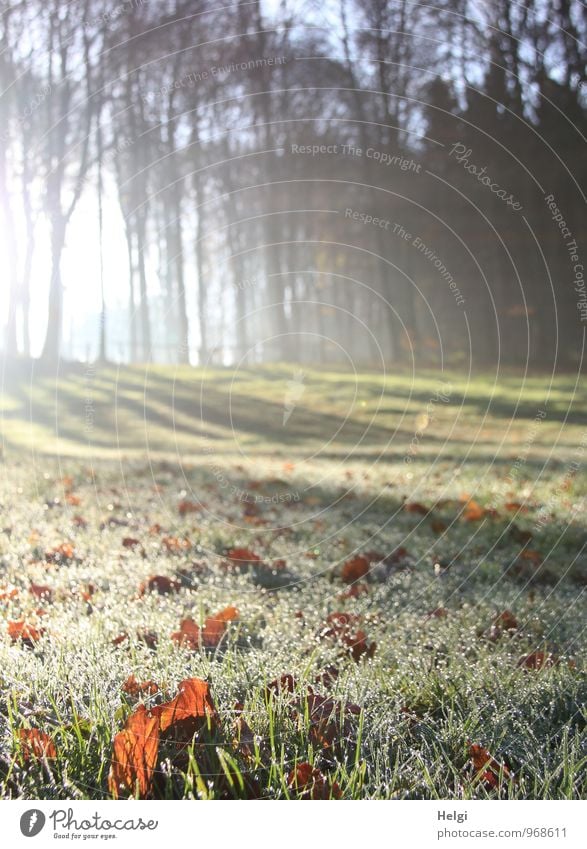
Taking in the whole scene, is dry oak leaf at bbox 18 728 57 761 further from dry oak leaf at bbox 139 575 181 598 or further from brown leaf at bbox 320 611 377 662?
dry oak leaf at bbox 139 575 181 598

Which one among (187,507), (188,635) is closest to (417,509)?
(187,507)

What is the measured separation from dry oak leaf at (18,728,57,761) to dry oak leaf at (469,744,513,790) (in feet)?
3.17

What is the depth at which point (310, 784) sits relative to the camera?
1665 mm

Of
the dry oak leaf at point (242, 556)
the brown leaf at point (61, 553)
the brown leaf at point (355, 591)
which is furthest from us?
the dry oak leaf at point (242, 556)

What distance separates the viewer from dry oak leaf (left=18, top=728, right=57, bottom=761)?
1.69m

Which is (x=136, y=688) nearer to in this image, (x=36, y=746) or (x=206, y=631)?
(x=36, y=746)

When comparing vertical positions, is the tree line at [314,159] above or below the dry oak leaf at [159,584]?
above

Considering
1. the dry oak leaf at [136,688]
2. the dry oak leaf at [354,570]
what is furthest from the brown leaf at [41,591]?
the dry oak leaf at [354,570]

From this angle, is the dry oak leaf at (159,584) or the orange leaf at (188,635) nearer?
the orange leaf at (188,635)

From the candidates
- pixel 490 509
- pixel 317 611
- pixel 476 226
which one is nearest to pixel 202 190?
pixel 476 226

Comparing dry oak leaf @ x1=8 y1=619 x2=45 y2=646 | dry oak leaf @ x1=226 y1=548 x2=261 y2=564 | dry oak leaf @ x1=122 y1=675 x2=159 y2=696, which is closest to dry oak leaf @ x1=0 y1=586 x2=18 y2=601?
dry oak leaf @ x1=8 y1=619 x2=45 y2=646

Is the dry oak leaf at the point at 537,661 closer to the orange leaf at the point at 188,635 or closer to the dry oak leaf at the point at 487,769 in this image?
the dry oak leaf at the point at 487,769

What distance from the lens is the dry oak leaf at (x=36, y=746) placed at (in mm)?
1688

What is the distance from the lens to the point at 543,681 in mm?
2141
